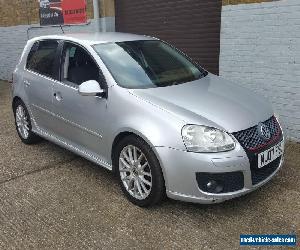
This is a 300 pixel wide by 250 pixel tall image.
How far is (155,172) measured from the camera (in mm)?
3184

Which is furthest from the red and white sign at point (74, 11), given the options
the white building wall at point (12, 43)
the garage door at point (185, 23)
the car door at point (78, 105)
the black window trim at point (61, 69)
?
the car door at point (78, 105)

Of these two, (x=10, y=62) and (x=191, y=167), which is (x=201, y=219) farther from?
(x=10, y=62)

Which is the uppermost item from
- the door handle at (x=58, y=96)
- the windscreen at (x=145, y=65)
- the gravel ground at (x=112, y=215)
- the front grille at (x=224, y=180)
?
the windscreen at (x=145, y=65)

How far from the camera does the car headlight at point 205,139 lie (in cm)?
302

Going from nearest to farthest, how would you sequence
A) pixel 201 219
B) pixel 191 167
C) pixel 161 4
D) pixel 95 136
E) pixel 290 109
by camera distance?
pixel 191 167 → pixel 201 219 → pixel 95 136 → pixel 290 109 → pixel 161 4

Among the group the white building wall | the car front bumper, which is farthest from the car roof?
the white building wall

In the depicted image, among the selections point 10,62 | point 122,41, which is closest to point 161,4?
point 122,41

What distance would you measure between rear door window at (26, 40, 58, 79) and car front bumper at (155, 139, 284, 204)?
6.76 feet

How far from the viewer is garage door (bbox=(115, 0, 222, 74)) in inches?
255

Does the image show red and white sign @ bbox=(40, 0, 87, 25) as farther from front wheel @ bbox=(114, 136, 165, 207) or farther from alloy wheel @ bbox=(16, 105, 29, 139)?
front wheel @ bbox=(114, 136, 165, 207)

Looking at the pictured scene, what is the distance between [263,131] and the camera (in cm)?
332

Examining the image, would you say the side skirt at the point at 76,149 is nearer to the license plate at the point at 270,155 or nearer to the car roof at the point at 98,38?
the car roof at the point at 98,38

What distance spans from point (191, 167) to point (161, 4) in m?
5.25

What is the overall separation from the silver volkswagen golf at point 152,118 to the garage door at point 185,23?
2.14 metres
